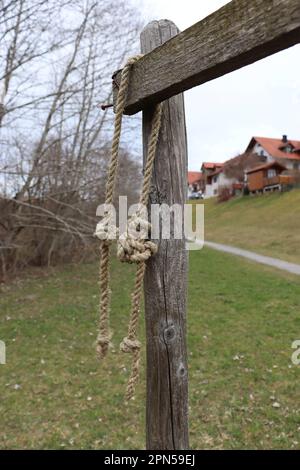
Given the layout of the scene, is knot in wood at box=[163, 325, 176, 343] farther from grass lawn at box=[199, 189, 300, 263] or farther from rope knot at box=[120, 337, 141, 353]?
grass lawn at box=[199, 189, 300, 263]

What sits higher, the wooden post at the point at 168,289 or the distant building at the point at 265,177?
the distant building at the point at 265,177

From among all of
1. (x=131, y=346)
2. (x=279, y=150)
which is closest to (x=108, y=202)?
(x=131, y=346)

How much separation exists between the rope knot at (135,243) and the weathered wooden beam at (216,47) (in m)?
0.40

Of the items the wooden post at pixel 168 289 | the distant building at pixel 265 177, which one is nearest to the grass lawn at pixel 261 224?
the distant building at pixel 265 177

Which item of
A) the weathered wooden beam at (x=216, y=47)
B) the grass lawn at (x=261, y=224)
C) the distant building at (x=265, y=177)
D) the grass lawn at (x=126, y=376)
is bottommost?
the grass lawn at (x=126, y=376)

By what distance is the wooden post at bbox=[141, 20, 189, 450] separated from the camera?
1230mm

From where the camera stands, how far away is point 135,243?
1137mm

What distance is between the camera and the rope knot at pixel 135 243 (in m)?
1.14

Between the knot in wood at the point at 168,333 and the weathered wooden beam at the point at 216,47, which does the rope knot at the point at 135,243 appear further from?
the weathered wooden beam at the point at 216,47

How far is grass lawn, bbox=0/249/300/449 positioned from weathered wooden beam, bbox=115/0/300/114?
8.75 ft

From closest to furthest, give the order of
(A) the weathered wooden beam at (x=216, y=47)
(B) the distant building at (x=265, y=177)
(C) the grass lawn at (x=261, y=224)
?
(A) the weathered wooden beam at (x=216, y=47) → (C) the grass lawn at (x=261, y=224) → (B) the distant building at (x=265, y=177)

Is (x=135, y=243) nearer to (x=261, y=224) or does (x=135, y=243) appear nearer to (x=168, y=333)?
(x=168, y=333)

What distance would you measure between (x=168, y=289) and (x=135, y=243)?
0.22 meters

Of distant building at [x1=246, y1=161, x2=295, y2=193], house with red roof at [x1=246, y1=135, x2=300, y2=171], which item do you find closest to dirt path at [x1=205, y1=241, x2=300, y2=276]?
distant building at [x1=246, y1=161, x2=295, y2=193]
